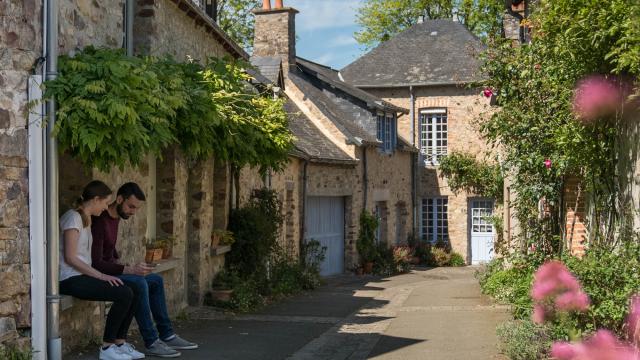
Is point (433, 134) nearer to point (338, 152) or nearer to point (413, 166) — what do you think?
point (413, 166)

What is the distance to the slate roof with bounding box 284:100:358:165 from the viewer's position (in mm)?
18606

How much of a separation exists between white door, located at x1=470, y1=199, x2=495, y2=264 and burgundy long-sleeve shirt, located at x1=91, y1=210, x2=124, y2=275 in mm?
20221

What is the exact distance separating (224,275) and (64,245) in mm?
5454

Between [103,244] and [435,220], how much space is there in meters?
20.5

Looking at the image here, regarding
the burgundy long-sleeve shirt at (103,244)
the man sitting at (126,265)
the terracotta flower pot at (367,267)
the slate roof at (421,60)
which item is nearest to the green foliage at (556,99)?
the man sitting at (126,265)

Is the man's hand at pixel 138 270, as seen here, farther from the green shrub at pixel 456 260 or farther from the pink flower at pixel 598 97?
the green shrub at pixel 456 260

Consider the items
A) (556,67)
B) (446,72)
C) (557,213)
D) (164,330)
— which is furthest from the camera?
(446,72)

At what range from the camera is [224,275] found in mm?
12117

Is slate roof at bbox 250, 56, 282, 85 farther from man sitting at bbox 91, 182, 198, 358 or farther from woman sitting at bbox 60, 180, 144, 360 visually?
woman sitting at bbox 60, 180, 144, 360

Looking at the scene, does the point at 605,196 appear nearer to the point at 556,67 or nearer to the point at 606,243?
the point at 606,243

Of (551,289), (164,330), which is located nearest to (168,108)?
(164,330)

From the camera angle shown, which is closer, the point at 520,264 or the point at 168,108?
the point at 168,108

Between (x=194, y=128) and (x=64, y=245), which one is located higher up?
(x=194, y=128)

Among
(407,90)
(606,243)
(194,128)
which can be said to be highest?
(407,90)
